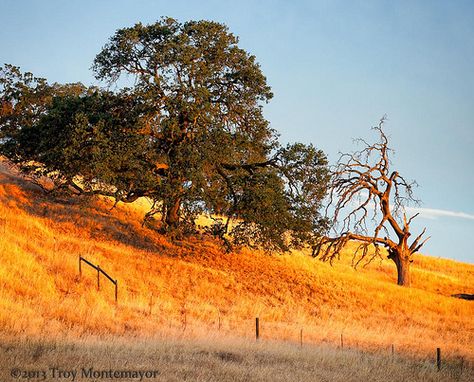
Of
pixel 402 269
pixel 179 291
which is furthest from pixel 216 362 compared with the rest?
pixel 402 269

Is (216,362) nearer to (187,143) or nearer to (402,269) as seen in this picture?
(187,143)

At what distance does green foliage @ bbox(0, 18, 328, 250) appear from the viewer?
31.9m

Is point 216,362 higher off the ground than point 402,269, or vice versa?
point 402,269

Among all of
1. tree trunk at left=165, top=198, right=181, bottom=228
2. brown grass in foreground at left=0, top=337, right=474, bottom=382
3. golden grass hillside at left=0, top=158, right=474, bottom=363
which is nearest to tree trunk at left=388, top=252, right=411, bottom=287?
golden grass hillside at left=0, top=158, right=474, bottom=363

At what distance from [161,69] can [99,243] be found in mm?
9932

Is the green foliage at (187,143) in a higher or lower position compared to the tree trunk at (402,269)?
higher

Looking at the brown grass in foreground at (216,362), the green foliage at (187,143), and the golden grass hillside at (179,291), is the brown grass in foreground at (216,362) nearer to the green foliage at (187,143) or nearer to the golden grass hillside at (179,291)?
the golden grass hillside at (179,291)

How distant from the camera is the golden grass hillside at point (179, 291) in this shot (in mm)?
21922

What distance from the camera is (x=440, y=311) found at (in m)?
34.6

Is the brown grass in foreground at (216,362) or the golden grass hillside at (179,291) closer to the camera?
the brown grass in foreground at (216,362)

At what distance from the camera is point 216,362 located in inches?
627

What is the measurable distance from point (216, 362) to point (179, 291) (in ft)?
41.9

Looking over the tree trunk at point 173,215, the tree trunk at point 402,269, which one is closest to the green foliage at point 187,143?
the tree trunk at point 173,215

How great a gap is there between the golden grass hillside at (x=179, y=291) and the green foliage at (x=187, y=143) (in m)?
2.23
